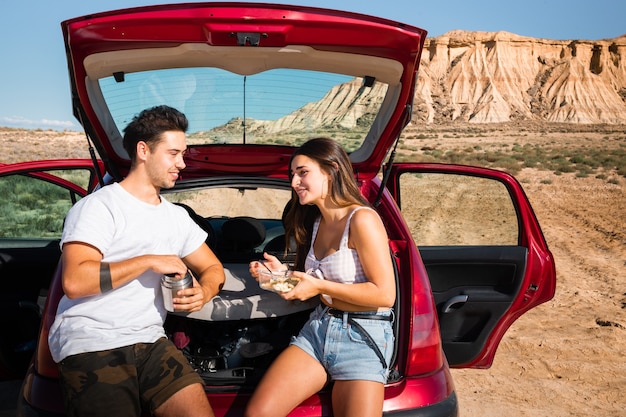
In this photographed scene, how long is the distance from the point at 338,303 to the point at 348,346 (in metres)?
0.18

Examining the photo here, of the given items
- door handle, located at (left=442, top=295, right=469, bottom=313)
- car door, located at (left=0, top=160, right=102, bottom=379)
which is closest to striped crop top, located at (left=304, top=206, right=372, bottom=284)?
door handle, located at (left=442, top=295, right=469, bottom=313)

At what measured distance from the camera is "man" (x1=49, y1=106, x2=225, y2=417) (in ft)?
6.88

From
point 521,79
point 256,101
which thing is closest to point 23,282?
point 256,101

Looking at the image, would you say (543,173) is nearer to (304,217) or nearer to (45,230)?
(45,230)

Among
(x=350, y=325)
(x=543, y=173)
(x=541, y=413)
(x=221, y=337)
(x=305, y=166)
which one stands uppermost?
(x=305, y=166)

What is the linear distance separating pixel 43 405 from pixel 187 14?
4.99 feet

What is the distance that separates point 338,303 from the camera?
2348 mm

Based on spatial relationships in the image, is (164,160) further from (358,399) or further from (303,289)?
(358,399)

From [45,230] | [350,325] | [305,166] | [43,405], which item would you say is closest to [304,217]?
[305,166]

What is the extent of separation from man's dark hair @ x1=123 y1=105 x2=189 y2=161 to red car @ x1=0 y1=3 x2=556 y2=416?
28 cm

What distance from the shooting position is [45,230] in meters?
12.2

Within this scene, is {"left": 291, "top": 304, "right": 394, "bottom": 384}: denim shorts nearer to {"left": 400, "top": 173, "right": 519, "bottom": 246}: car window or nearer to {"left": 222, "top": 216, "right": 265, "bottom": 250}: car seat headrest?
{"left": 222, "top": 216, "right": 265, "bottom": 250}: car seat headrest

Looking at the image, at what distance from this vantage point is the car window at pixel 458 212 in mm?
10017

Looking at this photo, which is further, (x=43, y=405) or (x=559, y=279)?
(x=559, y=279)
